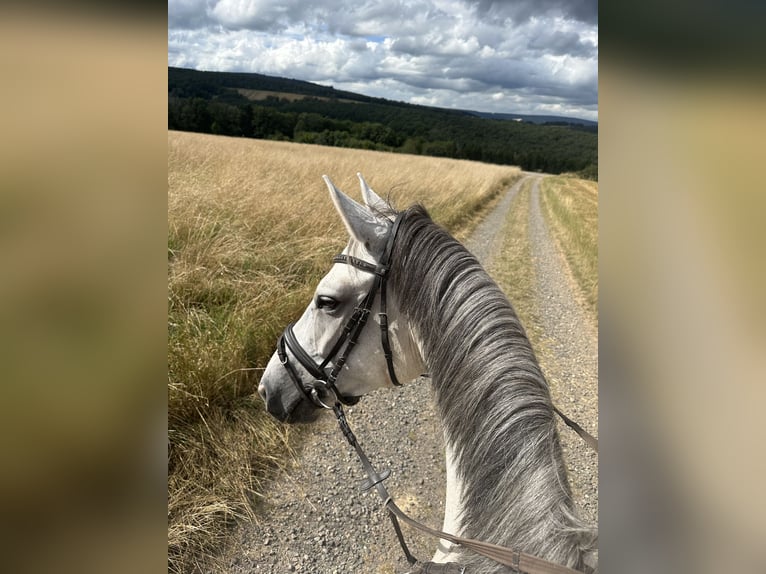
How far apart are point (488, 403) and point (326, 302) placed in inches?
29.5

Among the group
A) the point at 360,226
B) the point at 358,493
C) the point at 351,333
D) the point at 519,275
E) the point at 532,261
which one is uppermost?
the point at 360,226

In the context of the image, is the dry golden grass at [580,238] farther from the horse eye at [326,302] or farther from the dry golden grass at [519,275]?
the horse eye at [326,302]

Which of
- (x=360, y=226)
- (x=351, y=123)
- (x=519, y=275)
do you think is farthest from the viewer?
(x=351, y=123)

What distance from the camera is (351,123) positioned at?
113 ft

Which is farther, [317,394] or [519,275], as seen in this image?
[519,275]

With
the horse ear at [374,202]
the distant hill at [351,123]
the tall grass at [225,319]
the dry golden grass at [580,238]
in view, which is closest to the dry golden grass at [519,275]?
the dry golden grass at [580,238]

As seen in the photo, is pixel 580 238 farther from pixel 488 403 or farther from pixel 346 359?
pixel 488 403

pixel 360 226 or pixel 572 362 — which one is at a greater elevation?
pixel 360 226

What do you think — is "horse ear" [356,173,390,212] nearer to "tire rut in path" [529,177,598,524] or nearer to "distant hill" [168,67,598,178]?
"tire rut in path" [529,177,598,524]

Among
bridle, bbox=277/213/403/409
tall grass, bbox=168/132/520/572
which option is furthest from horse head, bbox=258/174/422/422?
tall grass, bbox=168/132/520/572

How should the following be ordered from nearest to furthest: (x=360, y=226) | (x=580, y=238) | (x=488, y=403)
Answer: (x=488, y=403)
(x=360, y=226)
(x=580, y=238)

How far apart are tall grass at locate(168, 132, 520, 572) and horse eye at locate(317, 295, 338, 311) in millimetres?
616

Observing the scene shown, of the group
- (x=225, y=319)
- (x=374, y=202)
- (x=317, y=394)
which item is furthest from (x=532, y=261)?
(x=317, y=394)
